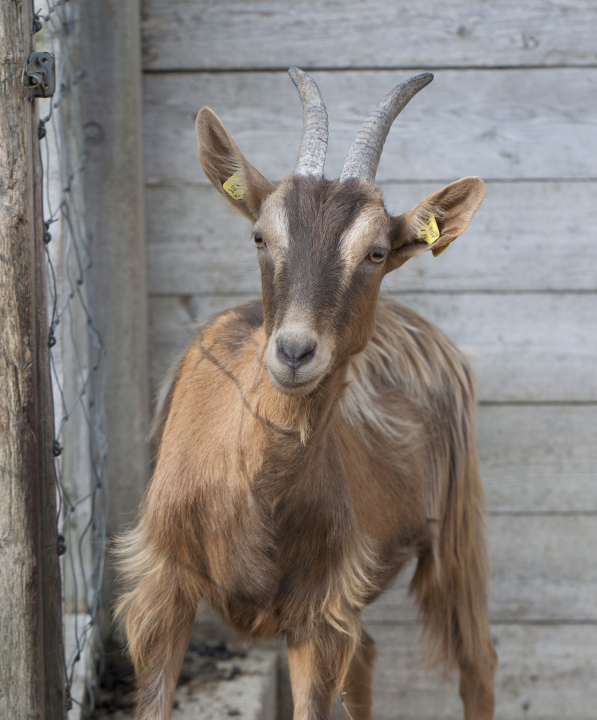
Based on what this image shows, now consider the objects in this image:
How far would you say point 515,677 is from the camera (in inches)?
136

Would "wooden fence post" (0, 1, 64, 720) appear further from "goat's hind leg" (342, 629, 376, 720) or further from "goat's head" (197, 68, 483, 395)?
"goat's hind leg" (342, 629, 376, 720)

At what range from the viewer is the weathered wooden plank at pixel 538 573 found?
3373mm

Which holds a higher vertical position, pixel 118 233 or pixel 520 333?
pixel 118 233

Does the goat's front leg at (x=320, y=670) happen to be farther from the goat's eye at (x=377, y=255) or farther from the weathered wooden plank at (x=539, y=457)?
the weathered wooden plank at (x=539, y=457)

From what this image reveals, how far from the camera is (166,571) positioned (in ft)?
7.30

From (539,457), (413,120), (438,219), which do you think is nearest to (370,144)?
(438,219)

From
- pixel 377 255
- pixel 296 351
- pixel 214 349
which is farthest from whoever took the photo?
pixel 214 349

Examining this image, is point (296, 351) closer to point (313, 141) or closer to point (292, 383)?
point (292, 383)

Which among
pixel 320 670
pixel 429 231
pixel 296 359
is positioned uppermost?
pixel 429 231

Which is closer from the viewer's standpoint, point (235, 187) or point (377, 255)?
point (377, 255)

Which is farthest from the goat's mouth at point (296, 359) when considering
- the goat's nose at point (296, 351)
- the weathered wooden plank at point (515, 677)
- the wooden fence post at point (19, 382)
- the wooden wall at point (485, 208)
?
the weathered wooden plank at point (515, 677)

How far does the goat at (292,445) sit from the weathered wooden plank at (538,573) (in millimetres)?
794

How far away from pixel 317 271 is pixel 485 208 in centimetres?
166

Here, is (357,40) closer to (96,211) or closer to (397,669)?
(96,211)
